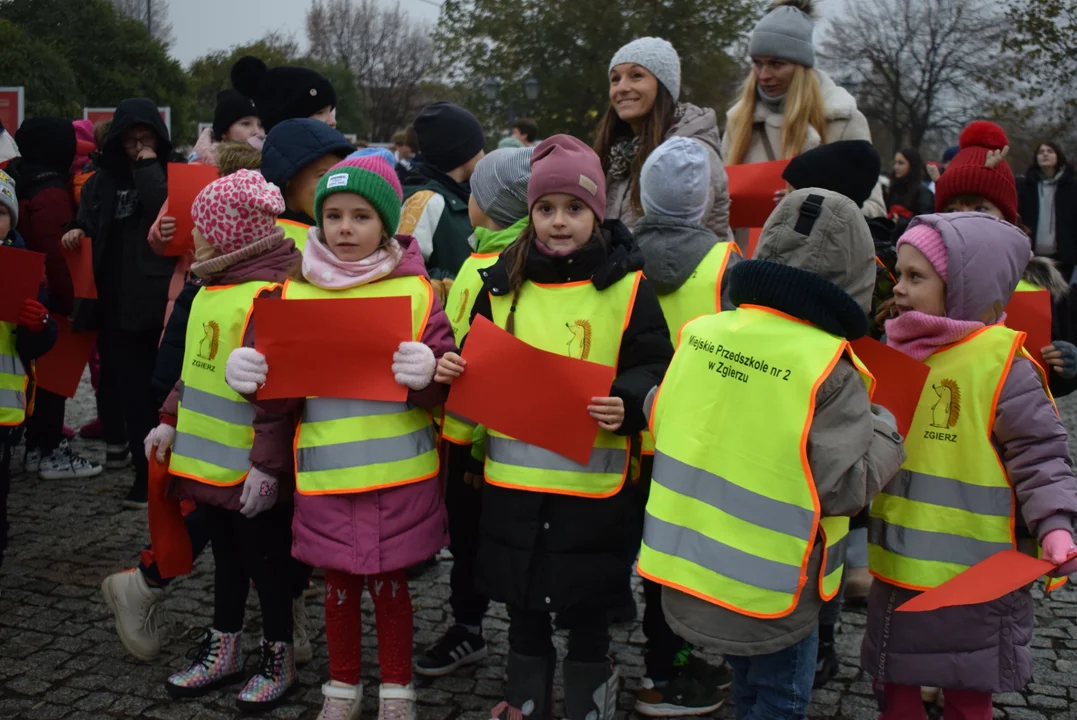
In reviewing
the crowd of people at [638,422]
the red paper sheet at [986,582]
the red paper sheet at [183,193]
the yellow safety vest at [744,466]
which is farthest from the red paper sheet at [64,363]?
the red paper sheet at [986,582]

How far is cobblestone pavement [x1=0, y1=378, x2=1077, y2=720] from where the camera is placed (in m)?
3.76

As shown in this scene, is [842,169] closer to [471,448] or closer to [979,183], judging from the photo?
[979,183]

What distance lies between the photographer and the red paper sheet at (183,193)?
4.80 metres

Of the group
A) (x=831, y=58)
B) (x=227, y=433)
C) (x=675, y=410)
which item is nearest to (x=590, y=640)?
(x=675, y=410)

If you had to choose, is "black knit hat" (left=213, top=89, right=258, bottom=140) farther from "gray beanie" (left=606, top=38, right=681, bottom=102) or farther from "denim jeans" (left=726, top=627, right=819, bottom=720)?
"denim jeans" (left=726, top=627, right=819, bottom=720)

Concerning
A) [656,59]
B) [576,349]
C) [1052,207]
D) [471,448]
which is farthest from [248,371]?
[1052,207]

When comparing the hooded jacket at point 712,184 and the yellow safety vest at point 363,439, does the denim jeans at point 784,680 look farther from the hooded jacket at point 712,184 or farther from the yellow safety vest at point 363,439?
the hooded jacket at point 712,184

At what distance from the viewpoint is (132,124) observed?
5.60m

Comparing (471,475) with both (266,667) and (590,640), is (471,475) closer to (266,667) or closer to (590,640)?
(590,640)

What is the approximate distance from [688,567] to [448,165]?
2588mm

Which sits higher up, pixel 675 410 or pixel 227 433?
pixel 675 410

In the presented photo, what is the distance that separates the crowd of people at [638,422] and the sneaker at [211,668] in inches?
0.4

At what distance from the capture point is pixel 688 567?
2742 mm

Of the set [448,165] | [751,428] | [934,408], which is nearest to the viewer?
[751,428]
